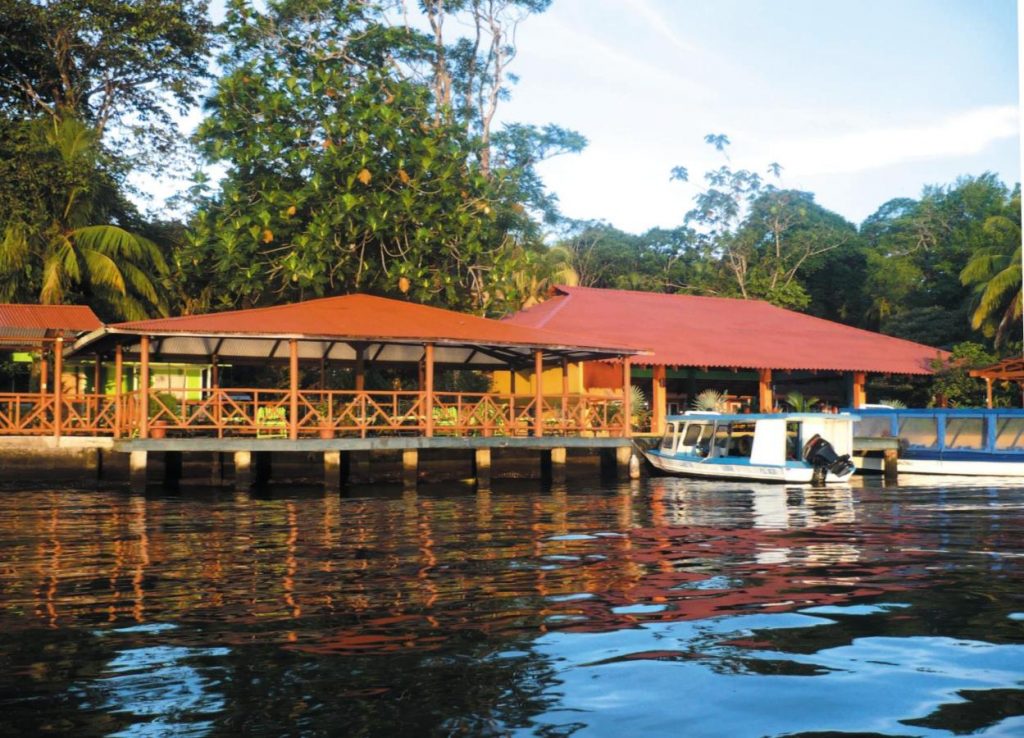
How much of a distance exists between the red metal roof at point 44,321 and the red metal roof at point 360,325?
183 cm

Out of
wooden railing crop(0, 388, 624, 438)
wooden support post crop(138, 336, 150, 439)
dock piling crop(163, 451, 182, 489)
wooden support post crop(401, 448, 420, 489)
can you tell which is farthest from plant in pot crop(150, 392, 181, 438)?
wooden support post crop(401, 448, 420, 489)

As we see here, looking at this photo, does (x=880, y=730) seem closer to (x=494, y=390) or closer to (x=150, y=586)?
(x=150, y=586)

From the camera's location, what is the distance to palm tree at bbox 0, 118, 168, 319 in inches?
1244

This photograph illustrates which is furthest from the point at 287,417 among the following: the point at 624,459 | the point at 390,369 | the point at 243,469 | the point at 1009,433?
the point at 1009,433

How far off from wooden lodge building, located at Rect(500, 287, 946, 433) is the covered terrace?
4.96 m

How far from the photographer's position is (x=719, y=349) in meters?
34.8

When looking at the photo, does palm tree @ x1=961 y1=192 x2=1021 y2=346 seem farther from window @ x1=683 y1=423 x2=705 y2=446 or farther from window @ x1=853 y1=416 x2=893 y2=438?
window @ x1=683 y1=423 x2=705 y2=446

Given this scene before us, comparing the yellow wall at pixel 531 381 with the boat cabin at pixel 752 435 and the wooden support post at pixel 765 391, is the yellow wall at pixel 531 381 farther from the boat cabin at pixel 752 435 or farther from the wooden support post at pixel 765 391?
the wooden support post at pixel 765 391

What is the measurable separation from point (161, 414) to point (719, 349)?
18072 millimetres

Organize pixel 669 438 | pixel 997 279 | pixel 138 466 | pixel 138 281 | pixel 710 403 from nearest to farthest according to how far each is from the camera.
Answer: pixel 138 466, pixel 669 438, pixel 138 281, pixel 710 403, pixel 997 279

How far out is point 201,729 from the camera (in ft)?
16.5

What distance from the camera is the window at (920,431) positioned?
29.5 meters

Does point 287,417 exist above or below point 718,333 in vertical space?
below

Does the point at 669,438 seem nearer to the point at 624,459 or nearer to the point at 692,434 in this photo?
the point at 692,434
